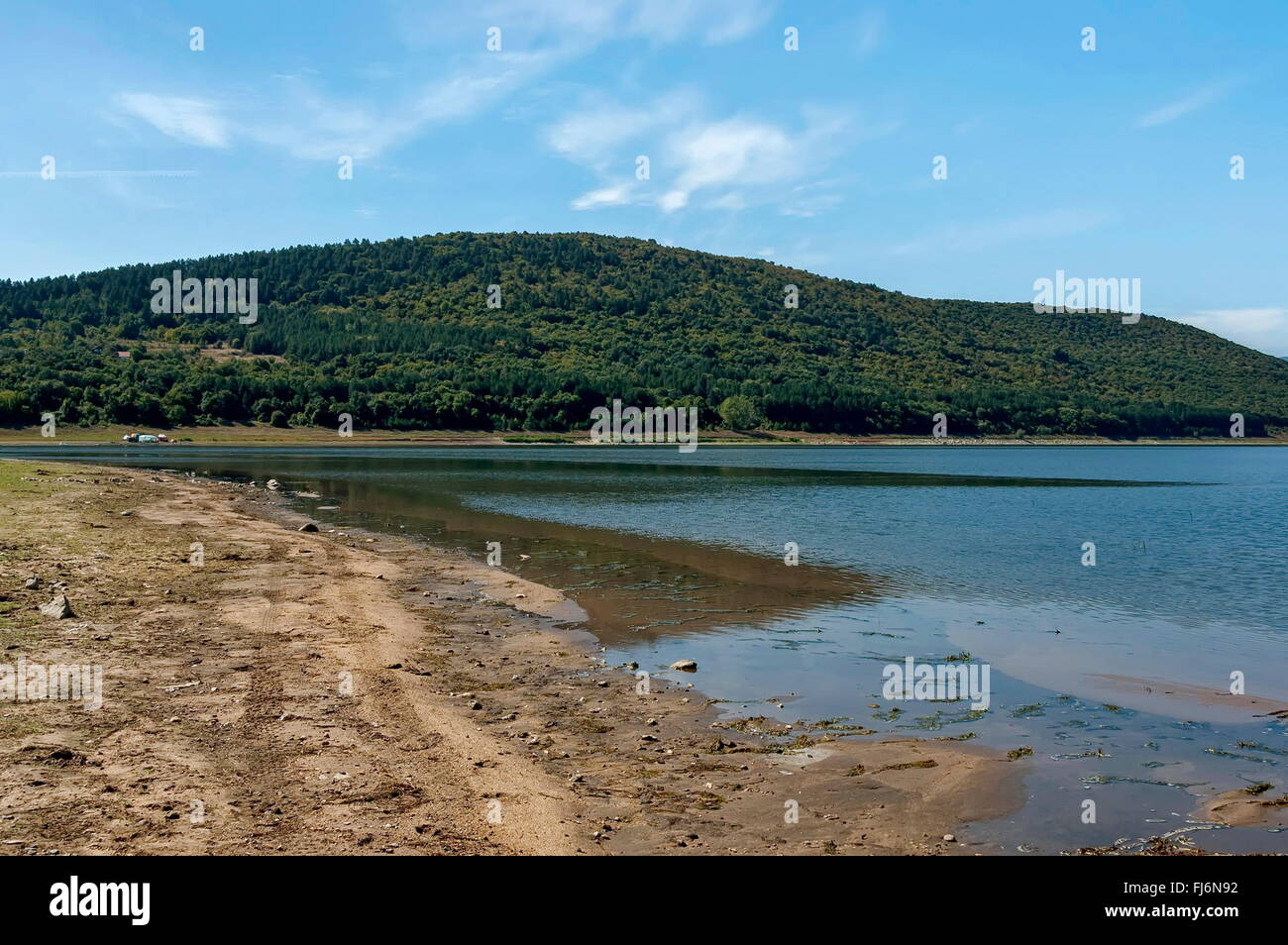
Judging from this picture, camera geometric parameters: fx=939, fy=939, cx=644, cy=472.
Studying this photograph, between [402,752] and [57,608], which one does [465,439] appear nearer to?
[57,608]

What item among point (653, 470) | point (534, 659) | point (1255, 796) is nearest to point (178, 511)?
point (534, 659)

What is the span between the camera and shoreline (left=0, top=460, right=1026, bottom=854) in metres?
8.02

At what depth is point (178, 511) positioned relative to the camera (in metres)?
36.0

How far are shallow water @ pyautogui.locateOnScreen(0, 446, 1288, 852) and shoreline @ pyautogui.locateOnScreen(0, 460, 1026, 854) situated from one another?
1.15 m

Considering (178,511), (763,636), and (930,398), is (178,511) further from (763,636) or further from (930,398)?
(930,398)

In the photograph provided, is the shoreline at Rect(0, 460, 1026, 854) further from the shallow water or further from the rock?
the shallow water

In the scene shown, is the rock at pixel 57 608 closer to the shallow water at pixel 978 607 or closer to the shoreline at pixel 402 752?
the shoreline at pixel 402 752

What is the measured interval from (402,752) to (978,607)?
52.0 ft

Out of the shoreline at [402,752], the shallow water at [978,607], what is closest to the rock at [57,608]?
the shoreline at [402,752]

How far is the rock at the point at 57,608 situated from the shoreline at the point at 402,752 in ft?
0.59

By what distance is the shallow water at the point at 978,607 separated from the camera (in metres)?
11.3

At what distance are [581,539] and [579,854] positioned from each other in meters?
26.0

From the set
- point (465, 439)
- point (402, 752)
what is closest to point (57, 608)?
point (402, 752)

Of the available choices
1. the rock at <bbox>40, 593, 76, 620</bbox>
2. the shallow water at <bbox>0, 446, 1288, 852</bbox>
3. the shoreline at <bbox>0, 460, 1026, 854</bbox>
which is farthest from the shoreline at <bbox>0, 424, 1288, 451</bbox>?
the shoreline at <bbox>0, 460, 1026, 854</bbox>
